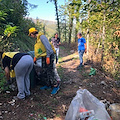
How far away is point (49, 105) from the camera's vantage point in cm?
314

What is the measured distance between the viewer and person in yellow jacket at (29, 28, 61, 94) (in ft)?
11.6

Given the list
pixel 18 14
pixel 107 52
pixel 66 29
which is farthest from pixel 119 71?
pixel 66 29

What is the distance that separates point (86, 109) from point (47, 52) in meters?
1.93

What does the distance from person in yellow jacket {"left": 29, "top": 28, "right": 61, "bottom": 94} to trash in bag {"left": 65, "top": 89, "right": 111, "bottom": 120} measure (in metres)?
1.67

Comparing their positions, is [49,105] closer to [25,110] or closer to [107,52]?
[25,110]

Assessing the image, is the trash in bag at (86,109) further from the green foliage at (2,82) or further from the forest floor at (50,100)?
the green foliage at (2,82)

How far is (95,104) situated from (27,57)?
5.91 feet

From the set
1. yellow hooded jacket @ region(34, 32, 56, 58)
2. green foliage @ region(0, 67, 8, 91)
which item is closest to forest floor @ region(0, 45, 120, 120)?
green foliage @ region(0, 67, 8, 91)

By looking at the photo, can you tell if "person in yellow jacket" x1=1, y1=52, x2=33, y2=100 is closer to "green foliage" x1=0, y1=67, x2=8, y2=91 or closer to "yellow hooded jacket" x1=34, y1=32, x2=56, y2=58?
"green foliage" x1=0, y1=67, x2=8, y2=91

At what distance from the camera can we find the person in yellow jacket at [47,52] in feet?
11.6

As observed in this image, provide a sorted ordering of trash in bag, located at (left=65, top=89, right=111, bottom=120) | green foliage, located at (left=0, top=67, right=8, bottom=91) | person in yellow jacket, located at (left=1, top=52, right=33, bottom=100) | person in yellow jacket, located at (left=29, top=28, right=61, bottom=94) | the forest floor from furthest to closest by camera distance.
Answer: person in yellow jacket, located at (left=29, top=28, right=61, bottom=94) < green foliage, located at (left=0, top=67, right=8, bottom=91) < person in yellow jacket, located at (left=1, top=52, right=33, bottom=100) < the forest floor < trash in bag, located at (left=65, top=89, right=111, bottom=120)

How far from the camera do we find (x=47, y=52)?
3.55 metres

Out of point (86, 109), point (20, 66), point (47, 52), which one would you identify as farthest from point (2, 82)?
point (86, 109)

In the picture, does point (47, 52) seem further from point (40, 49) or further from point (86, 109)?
point (86, 109)
